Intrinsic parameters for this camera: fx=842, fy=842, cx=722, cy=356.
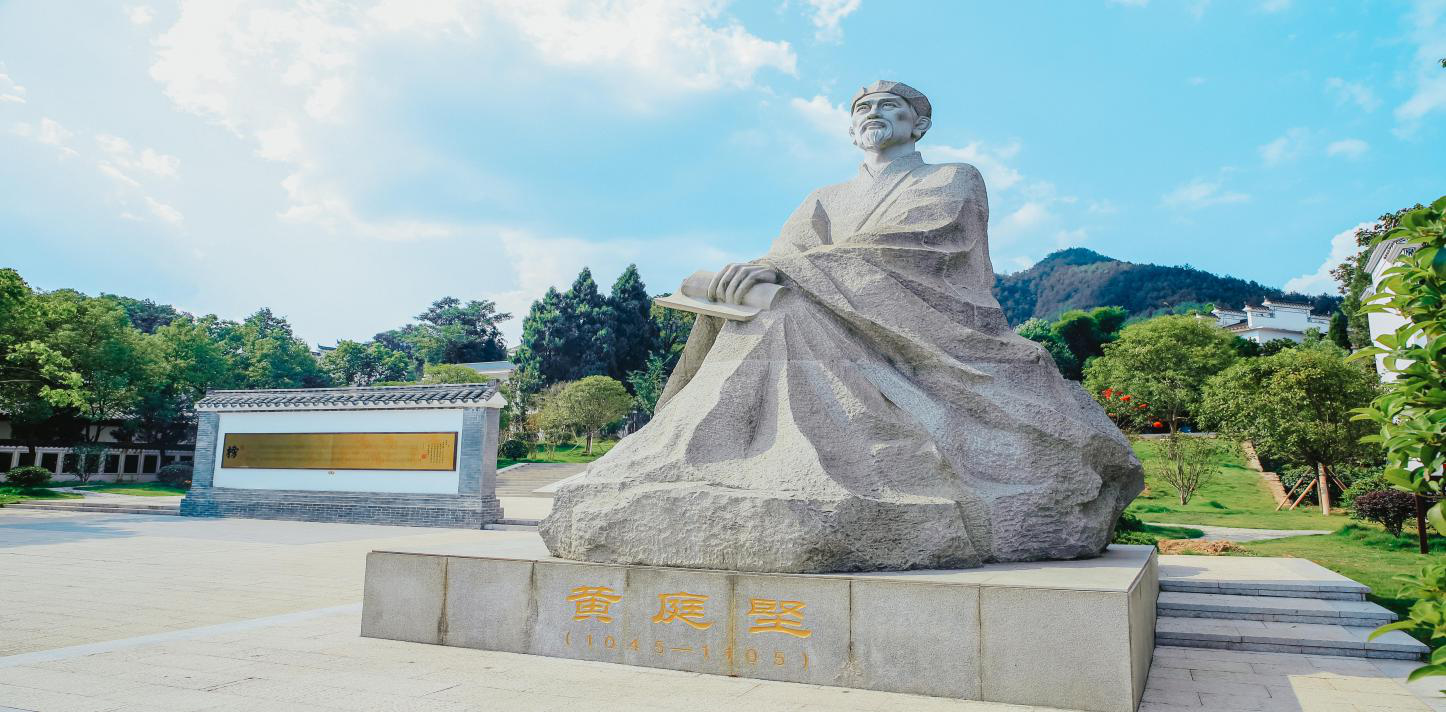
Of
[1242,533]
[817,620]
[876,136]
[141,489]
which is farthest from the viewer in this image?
[141,489]

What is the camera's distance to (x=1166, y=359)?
92.2 ft

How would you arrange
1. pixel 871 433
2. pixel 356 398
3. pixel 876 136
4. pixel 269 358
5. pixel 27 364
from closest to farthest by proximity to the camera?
pixel 871 433 < pixel 876 136 < pixel 356 398 < pixel 27 364 < pixel 269 358

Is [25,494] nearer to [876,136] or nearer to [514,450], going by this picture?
[514,450]

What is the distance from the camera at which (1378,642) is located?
4.27m

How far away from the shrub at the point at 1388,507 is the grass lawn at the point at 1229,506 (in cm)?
274

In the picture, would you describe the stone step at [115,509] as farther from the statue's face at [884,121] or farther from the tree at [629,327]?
the tree at [629,327]

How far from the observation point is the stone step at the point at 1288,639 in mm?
4215

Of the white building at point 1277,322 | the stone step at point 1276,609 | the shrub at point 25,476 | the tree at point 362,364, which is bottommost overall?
the stone step at point 1276,609

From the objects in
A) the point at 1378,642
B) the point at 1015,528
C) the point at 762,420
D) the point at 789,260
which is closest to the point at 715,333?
the point at 789,260

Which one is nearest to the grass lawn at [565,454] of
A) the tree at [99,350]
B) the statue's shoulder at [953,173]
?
the tree at [99,350]

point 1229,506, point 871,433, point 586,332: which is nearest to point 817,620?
point 871,433

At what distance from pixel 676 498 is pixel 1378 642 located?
3.66 m

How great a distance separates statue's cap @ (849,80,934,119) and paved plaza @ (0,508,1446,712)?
3418 millimetres

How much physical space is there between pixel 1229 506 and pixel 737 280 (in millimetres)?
17152
